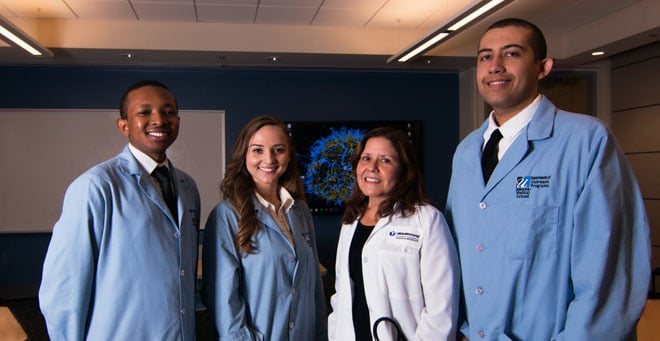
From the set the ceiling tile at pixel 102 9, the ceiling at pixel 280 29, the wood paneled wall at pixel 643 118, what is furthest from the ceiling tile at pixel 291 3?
the wood paneled wall at pixel 643 118

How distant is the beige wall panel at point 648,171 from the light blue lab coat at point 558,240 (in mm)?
5398

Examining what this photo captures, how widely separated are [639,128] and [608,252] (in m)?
5.74

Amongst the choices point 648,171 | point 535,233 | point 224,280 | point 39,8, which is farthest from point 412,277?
point 648,171

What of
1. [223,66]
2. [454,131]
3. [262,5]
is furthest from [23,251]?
[454,131]

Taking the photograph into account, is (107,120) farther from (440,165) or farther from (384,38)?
(440,165)

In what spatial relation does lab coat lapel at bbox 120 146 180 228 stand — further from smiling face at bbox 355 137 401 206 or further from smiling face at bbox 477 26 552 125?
smiling face at bbox 477 26 552 125

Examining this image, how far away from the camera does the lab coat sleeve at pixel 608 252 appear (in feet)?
4.31

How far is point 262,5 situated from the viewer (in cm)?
481

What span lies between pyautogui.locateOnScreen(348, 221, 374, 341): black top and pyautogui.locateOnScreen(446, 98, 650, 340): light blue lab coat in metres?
0.43

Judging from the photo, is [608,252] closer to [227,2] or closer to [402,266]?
[402,266]

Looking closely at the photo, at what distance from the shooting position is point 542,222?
142 cm

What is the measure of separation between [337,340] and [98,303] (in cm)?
92

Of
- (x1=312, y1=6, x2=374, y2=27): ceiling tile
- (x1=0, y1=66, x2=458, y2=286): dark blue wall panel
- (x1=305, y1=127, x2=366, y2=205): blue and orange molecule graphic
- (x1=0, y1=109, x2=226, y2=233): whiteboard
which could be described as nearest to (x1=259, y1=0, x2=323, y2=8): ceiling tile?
(x1=312, y1=6, x2=374, y2=27): ceiling tile

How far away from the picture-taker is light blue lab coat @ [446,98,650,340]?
1324mm
